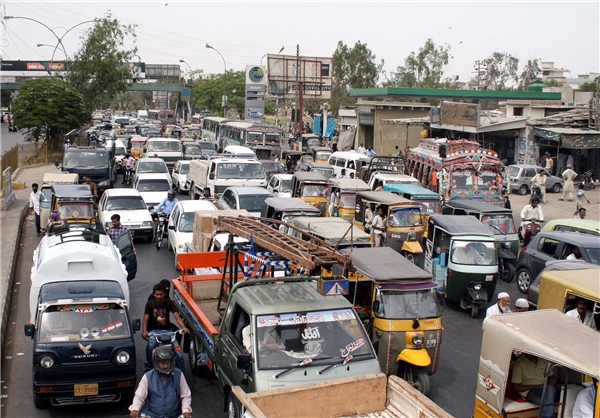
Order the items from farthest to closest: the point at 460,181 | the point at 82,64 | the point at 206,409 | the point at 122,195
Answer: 1. the point at 82,64
2. the point at 460,181
3. the point at 122,195
4. the point at 206,409

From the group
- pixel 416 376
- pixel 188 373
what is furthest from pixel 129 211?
pixel 416 376

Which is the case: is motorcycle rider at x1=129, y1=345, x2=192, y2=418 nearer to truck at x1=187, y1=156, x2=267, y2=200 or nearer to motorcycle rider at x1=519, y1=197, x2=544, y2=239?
motorcycle rider at x1=519, y1=197, x2=544, y2=239

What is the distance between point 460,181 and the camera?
2342 centimetres

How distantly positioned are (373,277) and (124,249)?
5934 millimetres

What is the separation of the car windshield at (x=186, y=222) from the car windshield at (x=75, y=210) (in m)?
2.64

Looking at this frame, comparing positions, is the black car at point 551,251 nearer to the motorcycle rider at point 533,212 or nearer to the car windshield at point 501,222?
the car windshield at point 501,222

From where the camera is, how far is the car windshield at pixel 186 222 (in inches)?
693

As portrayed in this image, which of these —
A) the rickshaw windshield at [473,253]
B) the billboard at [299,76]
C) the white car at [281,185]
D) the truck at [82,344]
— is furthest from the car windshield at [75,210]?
the billboard at [299,76]

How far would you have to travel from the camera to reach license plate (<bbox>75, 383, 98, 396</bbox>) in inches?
326

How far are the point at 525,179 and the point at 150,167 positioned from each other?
17461 mm

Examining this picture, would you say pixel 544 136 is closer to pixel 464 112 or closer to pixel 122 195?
pixel 464 112

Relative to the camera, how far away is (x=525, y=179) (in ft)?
105

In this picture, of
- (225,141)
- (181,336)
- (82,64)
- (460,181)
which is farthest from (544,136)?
(82,64)

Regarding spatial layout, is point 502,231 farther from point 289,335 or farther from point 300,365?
point 300,365
